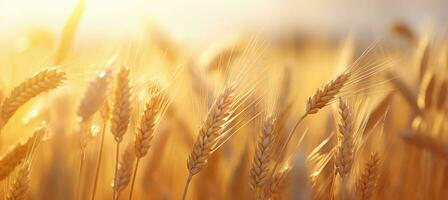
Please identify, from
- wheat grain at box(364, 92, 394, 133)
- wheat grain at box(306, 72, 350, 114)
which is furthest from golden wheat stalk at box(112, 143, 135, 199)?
wheat grain at box(364, 92, 394, 133)

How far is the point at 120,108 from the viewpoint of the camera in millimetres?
1449

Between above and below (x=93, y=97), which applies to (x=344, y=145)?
below

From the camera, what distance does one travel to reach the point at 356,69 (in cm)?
162

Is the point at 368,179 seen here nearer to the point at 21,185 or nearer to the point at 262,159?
the point at 262,159

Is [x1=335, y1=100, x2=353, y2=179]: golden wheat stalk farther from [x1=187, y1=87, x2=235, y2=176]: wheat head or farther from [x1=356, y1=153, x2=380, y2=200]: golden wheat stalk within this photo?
[x1=187, y1=87, x2=235, y2=176]: wheat head

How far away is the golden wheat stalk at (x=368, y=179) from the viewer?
4.90ft

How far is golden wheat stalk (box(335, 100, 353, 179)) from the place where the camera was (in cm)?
142

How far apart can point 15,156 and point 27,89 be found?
0.15m

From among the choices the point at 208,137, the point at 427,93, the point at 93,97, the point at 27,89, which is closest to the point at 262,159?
the point at 208,137

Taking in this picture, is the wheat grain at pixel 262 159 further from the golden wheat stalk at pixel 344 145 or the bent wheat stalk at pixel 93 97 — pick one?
the bent wheat stalk at pixel 93 97

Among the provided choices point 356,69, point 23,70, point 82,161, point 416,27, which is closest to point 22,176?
point 82,161

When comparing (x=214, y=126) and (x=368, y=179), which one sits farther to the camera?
(x=368, y=179)

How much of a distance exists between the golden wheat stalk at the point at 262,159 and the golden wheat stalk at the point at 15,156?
44cm

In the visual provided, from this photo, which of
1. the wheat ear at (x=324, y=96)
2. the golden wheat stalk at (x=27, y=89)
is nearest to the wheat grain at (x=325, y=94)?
the wheat ear at (x=324, y=96)
